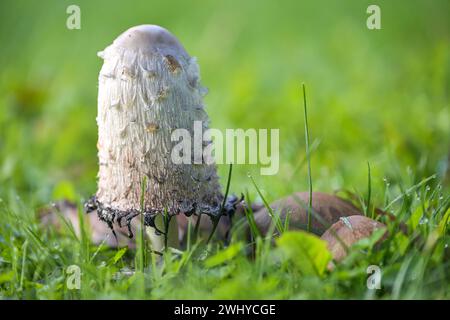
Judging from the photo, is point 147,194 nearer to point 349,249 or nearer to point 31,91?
point 349,249

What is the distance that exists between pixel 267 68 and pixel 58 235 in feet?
10.4

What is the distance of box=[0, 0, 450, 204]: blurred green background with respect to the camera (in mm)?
3424

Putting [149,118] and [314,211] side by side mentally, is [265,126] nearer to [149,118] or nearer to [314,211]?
[314,211]

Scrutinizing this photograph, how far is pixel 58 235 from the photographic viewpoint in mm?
2611

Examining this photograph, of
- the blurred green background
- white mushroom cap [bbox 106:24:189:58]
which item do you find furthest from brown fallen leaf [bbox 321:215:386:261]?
white mushroom cap [bbox 106:24:189:58]

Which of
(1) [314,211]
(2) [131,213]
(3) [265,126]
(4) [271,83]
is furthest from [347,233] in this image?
(4) [271,83]

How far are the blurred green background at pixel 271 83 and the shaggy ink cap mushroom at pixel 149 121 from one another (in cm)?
68

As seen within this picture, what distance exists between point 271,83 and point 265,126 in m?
1.01

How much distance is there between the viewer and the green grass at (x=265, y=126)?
1.83m

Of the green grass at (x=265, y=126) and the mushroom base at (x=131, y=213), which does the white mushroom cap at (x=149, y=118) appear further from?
the green grass at (x=265, y=126)

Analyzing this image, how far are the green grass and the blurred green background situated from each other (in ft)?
0.05

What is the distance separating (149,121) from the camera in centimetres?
201

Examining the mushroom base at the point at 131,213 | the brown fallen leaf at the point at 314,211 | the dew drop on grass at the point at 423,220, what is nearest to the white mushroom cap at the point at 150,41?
the mushroom base at the point at 131,213

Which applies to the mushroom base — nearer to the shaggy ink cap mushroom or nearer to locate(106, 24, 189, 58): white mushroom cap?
the shaggy ink cap mushroom
